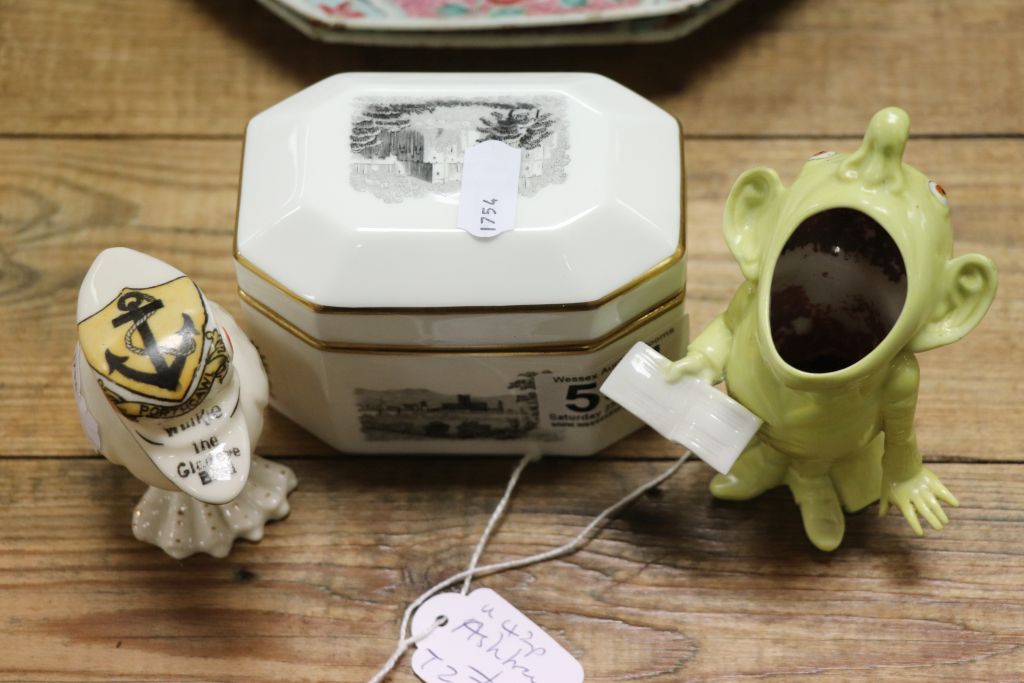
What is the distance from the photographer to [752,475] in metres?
0.86

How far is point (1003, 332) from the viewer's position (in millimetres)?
934

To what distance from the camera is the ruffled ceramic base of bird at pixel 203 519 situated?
33.8 inches

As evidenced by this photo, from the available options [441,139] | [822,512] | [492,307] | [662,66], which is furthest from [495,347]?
[662,66]

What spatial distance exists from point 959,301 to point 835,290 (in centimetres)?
10

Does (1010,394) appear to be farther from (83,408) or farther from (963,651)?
(83,408)

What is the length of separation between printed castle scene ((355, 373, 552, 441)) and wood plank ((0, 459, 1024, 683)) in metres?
0.04

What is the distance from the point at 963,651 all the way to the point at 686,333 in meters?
0.27

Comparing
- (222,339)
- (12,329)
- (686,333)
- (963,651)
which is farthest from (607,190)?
(12,329)

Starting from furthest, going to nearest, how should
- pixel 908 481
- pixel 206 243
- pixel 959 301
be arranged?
pixel 206 243
pixel 908 481
pixel 959 301

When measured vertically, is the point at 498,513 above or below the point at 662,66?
below

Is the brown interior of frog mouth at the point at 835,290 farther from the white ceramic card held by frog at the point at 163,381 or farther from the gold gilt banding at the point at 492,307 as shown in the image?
the white ceramic card held by frog at the point at 163,381

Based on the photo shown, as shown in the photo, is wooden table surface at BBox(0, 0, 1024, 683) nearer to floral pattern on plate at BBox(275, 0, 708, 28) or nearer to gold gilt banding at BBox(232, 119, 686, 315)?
floral pattern on plate at BBox(275, 0, 708, 28)

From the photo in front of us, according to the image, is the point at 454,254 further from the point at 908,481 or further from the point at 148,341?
the point at 908,481

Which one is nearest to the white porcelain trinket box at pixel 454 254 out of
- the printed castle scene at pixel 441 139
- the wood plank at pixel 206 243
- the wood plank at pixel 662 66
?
the printed castle scene at pixel 441 139
